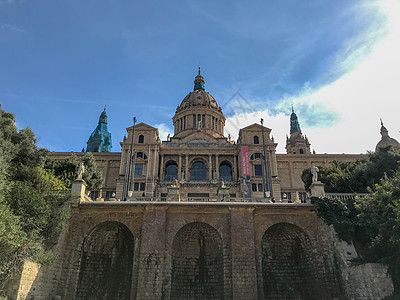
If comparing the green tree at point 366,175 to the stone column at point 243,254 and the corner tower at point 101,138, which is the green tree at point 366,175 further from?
the corner tower at point 101,138

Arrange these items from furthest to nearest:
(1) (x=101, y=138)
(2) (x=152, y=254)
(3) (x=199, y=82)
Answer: (1) (x=101, y=138) → (3) (x=199, y=82) → (2) (x=152, y=254)

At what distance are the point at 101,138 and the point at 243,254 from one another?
7630cm

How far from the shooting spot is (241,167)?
5062 centimetres

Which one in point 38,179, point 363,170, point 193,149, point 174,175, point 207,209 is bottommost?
point 207,209

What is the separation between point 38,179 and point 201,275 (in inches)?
533

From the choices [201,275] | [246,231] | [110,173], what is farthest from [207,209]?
[110,173]

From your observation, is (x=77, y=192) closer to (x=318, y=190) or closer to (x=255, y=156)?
(x=318, y=190)

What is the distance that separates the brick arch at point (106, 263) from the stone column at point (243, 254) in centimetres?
730

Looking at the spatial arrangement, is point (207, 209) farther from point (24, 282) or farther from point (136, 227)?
point (24, 282)

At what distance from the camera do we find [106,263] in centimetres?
2352

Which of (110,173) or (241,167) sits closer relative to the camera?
(241,167)

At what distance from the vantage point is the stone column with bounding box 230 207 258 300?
2056 cm

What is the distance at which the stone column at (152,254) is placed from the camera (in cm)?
2052

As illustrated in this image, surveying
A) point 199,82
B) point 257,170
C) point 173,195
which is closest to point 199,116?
point 199,82
